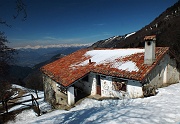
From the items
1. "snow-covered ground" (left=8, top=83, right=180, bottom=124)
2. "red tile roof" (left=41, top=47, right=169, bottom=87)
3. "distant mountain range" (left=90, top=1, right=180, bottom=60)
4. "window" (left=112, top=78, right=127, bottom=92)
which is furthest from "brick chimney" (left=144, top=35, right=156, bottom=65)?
"distant mountain range" (left=90, top=1, right=180, bottom=60)

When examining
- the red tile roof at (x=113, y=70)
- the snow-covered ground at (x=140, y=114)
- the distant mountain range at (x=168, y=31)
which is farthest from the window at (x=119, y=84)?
the distant mountain range at (x=168, y=31)

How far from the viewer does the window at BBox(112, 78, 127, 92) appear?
44.7ft

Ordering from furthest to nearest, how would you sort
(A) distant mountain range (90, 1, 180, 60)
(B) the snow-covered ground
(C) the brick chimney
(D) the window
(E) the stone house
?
(A) distant mountain range (90, 1, 180, 60) < (D) the window < (C) the brick chimney < (E) the stone house < (B) the snow-covered ground

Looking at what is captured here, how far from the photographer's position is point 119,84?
45.6ft

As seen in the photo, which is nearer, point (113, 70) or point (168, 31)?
point (113, 70)

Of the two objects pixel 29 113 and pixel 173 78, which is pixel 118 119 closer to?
pixel 29 113

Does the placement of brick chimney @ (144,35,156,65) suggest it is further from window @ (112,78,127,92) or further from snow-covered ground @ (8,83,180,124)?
window @ (112,78,127,92)

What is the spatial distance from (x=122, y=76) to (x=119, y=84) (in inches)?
46.1

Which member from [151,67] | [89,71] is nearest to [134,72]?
[151,67]

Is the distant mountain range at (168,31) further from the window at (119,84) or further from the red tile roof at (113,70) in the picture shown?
the window at (119,84)

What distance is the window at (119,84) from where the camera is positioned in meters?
13.6

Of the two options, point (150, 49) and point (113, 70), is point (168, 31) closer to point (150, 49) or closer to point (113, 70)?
point (150, 49)

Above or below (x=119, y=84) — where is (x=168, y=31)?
above

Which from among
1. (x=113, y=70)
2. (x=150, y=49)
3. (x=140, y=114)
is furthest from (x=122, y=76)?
(x=140, y=114)
